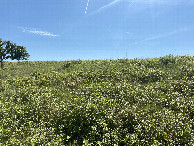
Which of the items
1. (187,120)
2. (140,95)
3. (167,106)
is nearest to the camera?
(187,120)

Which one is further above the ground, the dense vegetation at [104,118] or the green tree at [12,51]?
the green tree at [12,51]

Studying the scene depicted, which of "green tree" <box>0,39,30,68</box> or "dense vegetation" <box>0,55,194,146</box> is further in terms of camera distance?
"green tree" <box>0,39,30,68</box>

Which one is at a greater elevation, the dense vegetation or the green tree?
the green tree

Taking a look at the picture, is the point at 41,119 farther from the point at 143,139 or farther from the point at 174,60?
the point at 174,60

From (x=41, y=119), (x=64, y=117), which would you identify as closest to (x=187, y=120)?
(x=64, y=117)

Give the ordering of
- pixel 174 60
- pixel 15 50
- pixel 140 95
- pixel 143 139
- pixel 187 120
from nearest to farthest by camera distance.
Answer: pixel 143 139, pixel 187 120, pixel 140 95, pixel 174 60, pixel 15 50

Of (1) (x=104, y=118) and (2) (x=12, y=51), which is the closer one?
Answer: (1) (x=104, y=118)

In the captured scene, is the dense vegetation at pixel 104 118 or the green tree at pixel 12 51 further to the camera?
the green tree at pixel 12 51

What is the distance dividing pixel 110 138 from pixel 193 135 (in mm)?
3663

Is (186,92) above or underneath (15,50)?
underneath

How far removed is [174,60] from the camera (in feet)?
58.2

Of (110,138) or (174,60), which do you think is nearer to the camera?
(110,138)

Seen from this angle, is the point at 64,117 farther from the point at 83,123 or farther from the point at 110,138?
the point at 110,138

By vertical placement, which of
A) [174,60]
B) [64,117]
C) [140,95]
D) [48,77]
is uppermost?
[174,60]
